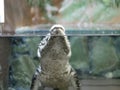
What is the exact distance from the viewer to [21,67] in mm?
1667

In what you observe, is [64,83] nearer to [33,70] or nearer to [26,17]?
[33,70]

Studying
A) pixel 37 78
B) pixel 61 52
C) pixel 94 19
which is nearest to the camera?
pixel 61 52

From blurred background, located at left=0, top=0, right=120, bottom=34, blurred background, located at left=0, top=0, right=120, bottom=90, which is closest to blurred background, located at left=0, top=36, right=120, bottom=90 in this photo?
blurred background, located at left=0, top=0, right=120, bottom=90

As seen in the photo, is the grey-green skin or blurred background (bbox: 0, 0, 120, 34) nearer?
the grey-green skin

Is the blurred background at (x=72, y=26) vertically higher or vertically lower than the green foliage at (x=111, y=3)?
lower

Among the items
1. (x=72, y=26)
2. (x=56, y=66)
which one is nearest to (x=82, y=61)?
(x=72, y=26)

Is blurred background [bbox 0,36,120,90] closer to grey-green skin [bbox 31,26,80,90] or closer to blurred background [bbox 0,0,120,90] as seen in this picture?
blurred background [bbox 0,0,120,90]

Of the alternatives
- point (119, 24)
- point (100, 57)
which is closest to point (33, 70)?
point (100, 57)

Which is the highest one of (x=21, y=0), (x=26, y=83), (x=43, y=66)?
(x=21, y=0)

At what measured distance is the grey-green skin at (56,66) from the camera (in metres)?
1.33

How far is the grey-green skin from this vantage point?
4.35ft

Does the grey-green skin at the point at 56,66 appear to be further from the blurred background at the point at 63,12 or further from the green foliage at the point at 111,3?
the green foliage at the point at 111,3

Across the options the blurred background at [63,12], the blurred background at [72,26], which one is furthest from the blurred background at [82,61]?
the blurred background at [63,12]

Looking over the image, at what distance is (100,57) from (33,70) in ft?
1.09
